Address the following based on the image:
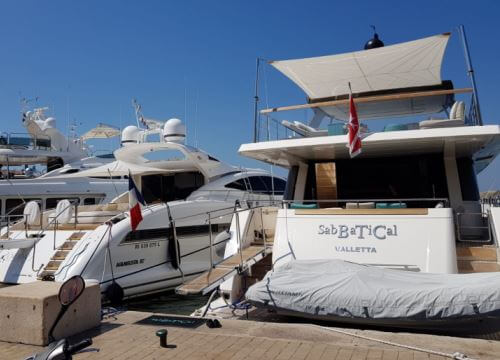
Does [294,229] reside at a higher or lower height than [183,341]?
higher

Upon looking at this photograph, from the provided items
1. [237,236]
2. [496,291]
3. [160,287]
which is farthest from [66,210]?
[496,291]

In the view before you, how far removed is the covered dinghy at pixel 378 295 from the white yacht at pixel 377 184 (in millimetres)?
94

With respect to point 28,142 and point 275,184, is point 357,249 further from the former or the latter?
point 28,142

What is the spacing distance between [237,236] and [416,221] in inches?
136

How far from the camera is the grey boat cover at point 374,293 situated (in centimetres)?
526

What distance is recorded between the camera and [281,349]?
15.2ft

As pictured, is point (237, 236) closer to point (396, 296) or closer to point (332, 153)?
point (332, 153)

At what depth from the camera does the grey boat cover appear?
5262 mm

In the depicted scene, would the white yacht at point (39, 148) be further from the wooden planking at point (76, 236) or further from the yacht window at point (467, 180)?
the yacht window at point (467, 180)

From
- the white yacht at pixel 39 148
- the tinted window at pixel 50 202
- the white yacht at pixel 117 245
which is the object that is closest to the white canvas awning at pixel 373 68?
the white yacht at pixel 117 245

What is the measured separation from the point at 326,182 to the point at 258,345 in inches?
229

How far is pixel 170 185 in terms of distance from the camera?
2098 cm

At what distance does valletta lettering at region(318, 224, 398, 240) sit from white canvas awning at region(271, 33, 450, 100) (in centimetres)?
510

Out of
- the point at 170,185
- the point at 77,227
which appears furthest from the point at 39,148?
the point at 77,227
